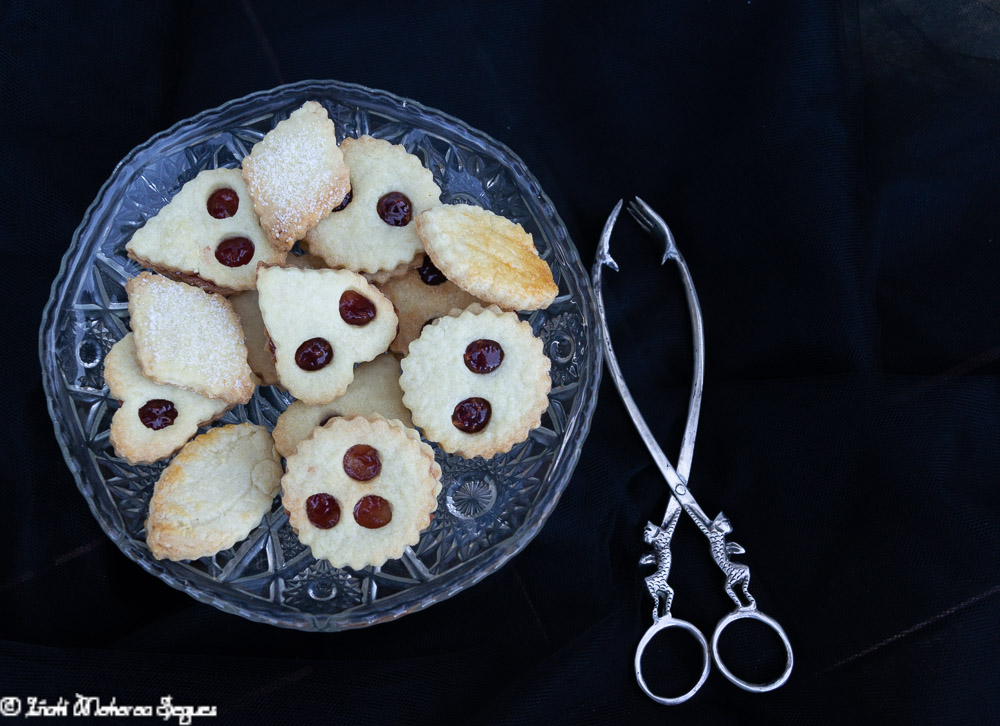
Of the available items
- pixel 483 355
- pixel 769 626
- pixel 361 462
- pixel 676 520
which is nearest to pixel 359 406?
pixel 361 462

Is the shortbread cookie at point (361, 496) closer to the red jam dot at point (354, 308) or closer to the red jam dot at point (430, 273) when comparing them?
the red jam dot at point (354, 308)

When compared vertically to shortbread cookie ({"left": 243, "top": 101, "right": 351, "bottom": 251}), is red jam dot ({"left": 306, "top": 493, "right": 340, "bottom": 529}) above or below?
below

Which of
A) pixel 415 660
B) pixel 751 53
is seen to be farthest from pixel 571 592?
pixel 751 53

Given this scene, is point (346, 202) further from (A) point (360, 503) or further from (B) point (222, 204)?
(A) point (360, 503)

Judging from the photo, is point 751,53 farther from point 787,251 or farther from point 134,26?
point 134,26

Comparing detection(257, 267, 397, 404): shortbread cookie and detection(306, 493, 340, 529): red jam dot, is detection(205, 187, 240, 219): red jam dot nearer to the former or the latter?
detection(257, 267, 397, 404): shortbread cookie

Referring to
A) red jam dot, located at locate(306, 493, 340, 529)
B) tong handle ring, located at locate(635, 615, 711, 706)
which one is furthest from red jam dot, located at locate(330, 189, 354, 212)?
tong handle ring, located at locate(635, 615, 711, 706)

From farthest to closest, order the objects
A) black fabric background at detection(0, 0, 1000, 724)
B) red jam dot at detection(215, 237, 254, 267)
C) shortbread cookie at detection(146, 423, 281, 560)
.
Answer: black fabric background at detection(0, 0, 1000, 724), red jam dot at detection(215, 237, 254, 267), shortbread cookie at detection(146, 423, 281, 560)
